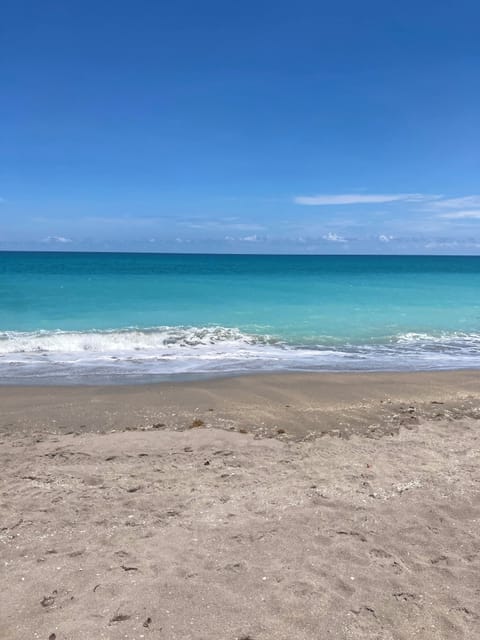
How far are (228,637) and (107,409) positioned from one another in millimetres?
5061

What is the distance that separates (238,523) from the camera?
4.25m

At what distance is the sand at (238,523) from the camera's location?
3.15 m

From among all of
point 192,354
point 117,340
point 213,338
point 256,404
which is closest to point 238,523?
point 256,404

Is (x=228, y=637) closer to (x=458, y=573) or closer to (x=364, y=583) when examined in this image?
(x=364, y=583)

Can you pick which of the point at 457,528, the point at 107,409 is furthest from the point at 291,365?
the point at 457,528

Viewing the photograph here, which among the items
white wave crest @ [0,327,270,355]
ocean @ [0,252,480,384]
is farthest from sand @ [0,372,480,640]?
white wave crest @ [0,327,270,355]

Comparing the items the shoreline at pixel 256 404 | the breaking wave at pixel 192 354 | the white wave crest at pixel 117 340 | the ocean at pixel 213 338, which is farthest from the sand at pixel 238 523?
the white wave crest at pixel 117 340

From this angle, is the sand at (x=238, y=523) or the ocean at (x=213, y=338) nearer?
the sand at (x=238, y=523)

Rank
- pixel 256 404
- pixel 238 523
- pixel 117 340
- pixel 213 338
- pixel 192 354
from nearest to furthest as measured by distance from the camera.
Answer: pixel 238 523 → pixel 256 404 → pixel 192 354 → pixel 117 340 → pixel 213 338

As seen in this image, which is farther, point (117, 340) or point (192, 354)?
point (117, 340)

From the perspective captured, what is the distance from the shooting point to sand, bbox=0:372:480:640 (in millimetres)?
3150

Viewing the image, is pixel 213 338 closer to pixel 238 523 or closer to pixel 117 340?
pixel 117 340

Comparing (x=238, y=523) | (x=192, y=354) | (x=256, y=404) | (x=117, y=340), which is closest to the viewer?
(x=238, y=523)

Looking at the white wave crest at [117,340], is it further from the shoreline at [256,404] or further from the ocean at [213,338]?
the shoreline at [256,404]
